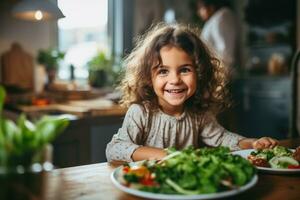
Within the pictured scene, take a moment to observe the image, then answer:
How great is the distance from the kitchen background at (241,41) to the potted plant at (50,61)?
5.4 inches

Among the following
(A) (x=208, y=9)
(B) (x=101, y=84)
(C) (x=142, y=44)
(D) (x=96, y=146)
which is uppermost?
(A) (x=208, y=9)

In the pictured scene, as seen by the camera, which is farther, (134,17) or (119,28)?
(134,17)

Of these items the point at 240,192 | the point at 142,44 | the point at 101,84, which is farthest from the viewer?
the point at 101,84

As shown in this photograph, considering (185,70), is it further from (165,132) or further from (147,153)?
(147,153)

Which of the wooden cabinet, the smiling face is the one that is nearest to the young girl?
the smiling face

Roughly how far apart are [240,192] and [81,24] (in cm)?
389

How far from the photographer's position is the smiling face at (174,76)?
1351mm

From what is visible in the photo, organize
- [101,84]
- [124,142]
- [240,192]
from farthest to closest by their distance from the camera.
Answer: [101,84] → [124,142] → [240,192]

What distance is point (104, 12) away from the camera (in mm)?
4637

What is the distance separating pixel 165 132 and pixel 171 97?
0.47 ft

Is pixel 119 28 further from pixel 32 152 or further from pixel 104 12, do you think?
pixel 32 152

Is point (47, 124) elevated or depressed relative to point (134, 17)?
depressed

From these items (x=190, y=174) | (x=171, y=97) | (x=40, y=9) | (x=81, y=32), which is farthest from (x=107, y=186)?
(x=81, y=32)

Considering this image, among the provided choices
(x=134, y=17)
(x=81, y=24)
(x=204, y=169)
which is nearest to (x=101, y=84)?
(x=81, y=24)
